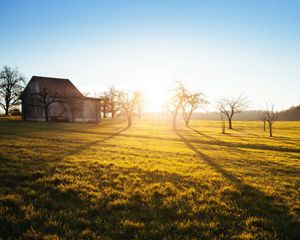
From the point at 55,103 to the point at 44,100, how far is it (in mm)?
3345

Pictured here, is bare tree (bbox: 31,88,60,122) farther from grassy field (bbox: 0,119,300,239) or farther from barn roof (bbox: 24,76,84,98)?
grassy field (bbox: 0,119,300,239)

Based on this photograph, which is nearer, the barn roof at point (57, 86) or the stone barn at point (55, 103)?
the stone barn at point (55, 103)

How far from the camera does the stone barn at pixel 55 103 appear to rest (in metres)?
43.2

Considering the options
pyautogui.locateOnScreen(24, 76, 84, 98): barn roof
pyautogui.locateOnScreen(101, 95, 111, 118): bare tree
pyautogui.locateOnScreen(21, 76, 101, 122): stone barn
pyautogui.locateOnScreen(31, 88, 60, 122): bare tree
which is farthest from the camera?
pyautogui.locateOnScreen(101, 95, 111, 118): bare tree

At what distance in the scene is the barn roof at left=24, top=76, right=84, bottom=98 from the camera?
45.5 m

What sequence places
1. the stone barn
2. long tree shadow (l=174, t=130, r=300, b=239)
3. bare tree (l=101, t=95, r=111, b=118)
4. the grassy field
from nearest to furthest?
the grassy field, long tree shadow (l=174, t=130, r=300, b=239), the stone barn, bare tree (l=101, t=95, r=111, b=118)

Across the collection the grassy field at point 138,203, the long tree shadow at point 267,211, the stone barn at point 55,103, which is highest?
the stone barn at point 55,103

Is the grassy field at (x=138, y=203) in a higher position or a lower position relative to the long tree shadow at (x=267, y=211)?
higher

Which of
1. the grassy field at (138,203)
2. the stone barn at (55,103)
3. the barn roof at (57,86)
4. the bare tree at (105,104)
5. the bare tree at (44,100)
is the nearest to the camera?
the grassy field at (138,203)

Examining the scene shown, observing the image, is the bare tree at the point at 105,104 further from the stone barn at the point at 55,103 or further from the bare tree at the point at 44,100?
the bare tree at the point at 44,100

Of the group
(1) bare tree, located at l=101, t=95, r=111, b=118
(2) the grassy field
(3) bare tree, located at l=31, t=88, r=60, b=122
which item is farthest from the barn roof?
(2) the grassy field

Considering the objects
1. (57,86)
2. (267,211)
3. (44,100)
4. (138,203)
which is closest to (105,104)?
(57,86)

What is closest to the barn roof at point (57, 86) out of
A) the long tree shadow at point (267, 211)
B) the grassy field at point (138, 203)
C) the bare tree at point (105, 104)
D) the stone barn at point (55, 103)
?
the stone barn at point (55, 103)

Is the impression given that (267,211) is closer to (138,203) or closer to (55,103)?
(138,203)
